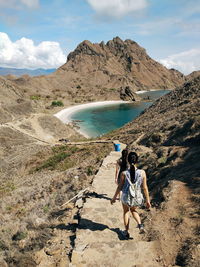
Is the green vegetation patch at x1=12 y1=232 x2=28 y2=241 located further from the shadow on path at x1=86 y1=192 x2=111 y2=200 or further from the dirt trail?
the shadow on path at x1=86 y1=192 x2=111 y2=200

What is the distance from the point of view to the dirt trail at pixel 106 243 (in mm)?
5465

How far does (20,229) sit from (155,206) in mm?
4773

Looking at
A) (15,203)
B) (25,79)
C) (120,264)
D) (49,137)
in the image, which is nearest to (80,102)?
(25,79)

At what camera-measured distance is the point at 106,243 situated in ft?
20.1

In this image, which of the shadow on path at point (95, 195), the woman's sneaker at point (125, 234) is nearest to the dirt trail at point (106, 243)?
the woman's sneaker at point (125, 234)

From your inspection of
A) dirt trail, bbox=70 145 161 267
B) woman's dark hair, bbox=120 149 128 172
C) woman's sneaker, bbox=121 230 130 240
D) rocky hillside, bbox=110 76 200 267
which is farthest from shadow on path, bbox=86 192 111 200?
woman's sneaker, bbox=121 230 130 240

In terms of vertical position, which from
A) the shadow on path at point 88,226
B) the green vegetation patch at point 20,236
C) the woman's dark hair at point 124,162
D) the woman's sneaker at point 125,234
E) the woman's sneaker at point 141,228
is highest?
the woman's dark hair at point 124,162

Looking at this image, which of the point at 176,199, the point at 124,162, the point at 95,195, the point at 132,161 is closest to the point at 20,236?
the point at 95,195

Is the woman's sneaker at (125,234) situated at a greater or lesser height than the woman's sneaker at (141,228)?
lesser

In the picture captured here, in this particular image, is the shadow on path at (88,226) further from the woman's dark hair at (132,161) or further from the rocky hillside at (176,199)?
the woman's dark hair at (132,161)

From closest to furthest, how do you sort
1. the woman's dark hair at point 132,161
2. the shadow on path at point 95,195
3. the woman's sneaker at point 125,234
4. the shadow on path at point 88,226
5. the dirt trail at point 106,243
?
the dirt trail at point 106,243, the woman's dark hair at point 132,161, the woman's sneaker at point 125,234, the shadow on path at point 88,226, the shadow on path at point 95,195

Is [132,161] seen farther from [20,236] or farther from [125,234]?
[20,236]

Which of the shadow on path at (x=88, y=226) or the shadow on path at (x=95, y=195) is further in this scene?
the shadow on path at (x=95, y=195)

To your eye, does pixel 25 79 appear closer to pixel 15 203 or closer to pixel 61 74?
pixel 61 74
